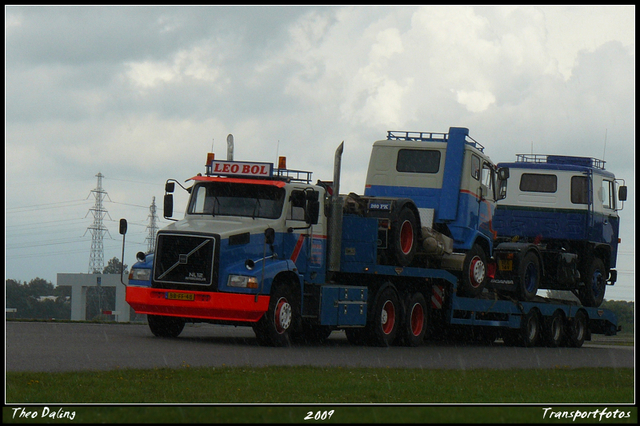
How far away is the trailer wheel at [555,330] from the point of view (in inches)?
958

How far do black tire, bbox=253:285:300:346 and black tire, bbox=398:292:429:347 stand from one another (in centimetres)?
303

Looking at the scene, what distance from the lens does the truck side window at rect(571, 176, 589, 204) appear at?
24.5 metres

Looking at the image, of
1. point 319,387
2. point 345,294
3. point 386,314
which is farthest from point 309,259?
point 319,387

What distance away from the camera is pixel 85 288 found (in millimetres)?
55125

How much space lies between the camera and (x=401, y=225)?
18969 millimetres

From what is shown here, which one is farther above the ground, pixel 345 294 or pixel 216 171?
pixel 216 171

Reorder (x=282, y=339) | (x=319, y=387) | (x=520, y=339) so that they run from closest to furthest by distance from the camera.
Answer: (x=319, y=387) → (x=282, y=339) → (x=520, y=339)

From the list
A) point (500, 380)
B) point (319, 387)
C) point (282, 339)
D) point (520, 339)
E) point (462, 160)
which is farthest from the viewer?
point (520, 339)

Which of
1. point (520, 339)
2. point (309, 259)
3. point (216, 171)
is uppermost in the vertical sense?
point (216, 171)

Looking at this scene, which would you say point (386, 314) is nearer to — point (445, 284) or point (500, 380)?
point (445, 284)

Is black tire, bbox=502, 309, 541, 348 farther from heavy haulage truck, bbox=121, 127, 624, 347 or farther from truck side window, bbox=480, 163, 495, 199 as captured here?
truck side window, bbox=480, 163, 495, 199

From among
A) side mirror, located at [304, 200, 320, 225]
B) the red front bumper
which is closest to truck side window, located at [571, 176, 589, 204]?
side mirror, located at [304, 200, 320, 225]

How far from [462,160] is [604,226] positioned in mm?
7000

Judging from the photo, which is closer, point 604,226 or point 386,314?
point 386,314
